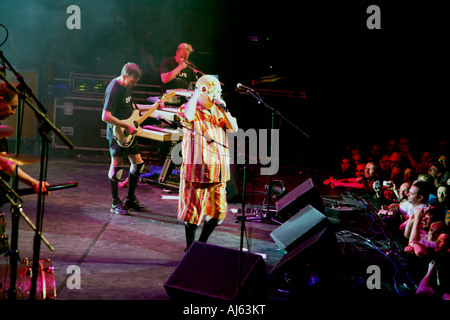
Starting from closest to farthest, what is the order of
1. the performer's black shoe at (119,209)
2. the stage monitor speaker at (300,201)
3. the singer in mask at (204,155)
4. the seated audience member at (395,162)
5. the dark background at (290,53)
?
the singer in mask at (204,155) → the stage monitor speaker at (300,201) → the performer's black shoe at (119,209) → the seated audience member at (395,162) → the dark background at (290,53)

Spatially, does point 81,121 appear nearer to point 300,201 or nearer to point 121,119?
point 121,119

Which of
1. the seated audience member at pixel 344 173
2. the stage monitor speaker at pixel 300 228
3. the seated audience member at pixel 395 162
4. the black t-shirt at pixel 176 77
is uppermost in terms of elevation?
the black t-shirt at pixel 176 77

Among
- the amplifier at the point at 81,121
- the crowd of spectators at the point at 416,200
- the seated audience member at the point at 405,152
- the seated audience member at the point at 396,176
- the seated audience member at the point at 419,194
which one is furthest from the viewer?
the amplifier at the point at 81,121

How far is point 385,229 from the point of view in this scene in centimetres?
604

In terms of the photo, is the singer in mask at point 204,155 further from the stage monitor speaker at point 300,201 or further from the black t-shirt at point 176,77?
the black t-shirt at point 176,77

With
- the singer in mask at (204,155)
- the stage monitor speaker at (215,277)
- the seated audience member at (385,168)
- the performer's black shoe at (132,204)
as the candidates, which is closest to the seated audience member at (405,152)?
the seated audience member at (385,168)

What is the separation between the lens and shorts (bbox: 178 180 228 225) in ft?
13.6

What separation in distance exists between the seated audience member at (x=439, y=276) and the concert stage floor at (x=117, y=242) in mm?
1216

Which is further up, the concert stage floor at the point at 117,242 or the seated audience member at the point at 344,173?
the seated audience member at the point at 344,173

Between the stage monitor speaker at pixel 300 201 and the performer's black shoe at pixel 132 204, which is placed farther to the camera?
the performer's black shoe at pixel 132 204

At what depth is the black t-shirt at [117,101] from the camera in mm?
5680
